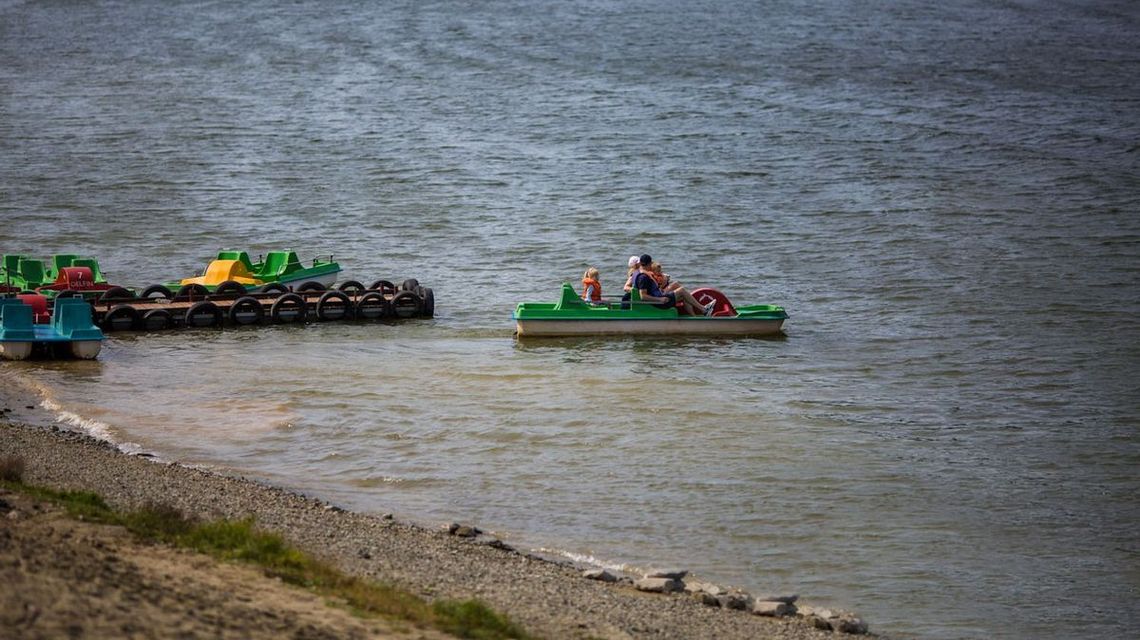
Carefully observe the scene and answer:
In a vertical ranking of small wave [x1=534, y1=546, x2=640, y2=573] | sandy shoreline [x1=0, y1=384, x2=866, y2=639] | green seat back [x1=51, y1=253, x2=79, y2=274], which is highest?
green seat back [x1=51, y1=253, x2=79, y2=274]

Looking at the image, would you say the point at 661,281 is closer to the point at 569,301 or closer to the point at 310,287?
the point at 569,301

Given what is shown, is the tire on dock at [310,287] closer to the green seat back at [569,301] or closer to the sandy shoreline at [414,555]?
the green seat back at [569,301]

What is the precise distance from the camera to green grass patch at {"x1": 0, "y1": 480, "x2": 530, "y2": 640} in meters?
9.30

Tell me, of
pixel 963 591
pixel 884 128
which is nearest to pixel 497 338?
pixel 963 591

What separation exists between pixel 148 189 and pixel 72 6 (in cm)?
3295

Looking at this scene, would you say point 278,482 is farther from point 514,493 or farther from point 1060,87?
point 1060,87

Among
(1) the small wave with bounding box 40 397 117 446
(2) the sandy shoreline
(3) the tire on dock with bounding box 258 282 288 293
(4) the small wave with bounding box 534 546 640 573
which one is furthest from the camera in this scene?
(3) the tire on dock with bounding box 258 282 288 293

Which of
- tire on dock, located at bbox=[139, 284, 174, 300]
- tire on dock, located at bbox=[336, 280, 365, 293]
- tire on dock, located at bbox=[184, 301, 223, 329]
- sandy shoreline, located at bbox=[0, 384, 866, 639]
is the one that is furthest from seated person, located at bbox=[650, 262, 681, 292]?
sandy shoreline, located at bbox=[0, 384, 866, 639]

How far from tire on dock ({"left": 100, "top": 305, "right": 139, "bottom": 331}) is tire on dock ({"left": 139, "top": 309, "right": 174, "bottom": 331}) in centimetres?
19

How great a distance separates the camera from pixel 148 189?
44.2m

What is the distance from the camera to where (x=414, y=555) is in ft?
39.1

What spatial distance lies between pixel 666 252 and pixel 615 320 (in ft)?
36.1

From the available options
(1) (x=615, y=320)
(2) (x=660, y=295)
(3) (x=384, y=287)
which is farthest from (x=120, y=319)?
(2) (x=660, y=295)

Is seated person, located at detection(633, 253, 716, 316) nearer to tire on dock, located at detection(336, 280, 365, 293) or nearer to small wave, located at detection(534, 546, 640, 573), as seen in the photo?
tire on dock, located at detection(336, 280, 365, 293)
